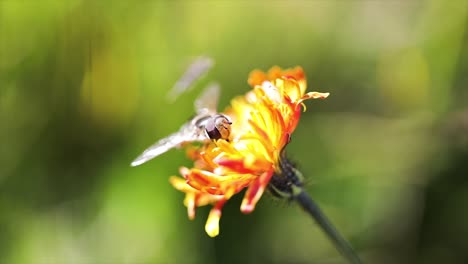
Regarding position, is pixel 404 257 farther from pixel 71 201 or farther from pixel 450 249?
pixel 71 201

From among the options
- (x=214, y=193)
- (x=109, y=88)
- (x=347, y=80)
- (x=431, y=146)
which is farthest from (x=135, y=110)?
(x=214, y=193)

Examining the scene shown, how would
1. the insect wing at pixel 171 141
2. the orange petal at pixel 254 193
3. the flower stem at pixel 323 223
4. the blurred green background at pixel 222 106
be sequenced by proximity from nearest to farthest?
the orange petal at pixel 254 193 < the insect wing at pixel 171 141 < the flower stem at pixel 323 223 < the blurred green background at pixel 222 106

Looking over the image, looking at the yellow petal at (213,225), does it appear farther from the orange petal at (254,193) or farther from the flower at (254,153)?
the orange petal at (254,193)

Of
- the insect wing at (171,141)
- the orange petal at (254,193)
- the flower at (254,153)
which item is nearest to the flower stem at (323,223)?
the flower at (254,153)

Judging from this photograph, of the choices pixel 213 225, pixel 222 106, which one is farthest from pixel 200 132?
pixel 222 106

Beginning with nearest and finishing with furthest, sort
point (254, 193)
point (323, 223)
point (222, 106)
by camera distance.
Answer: point (254, 193)
point (323, 223)
point (222, 106)

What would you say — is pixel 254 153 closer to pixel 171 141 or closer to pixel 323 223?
pixel 171 141

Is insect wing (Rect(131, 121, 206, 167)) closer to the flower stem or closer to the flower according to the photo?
the flower
